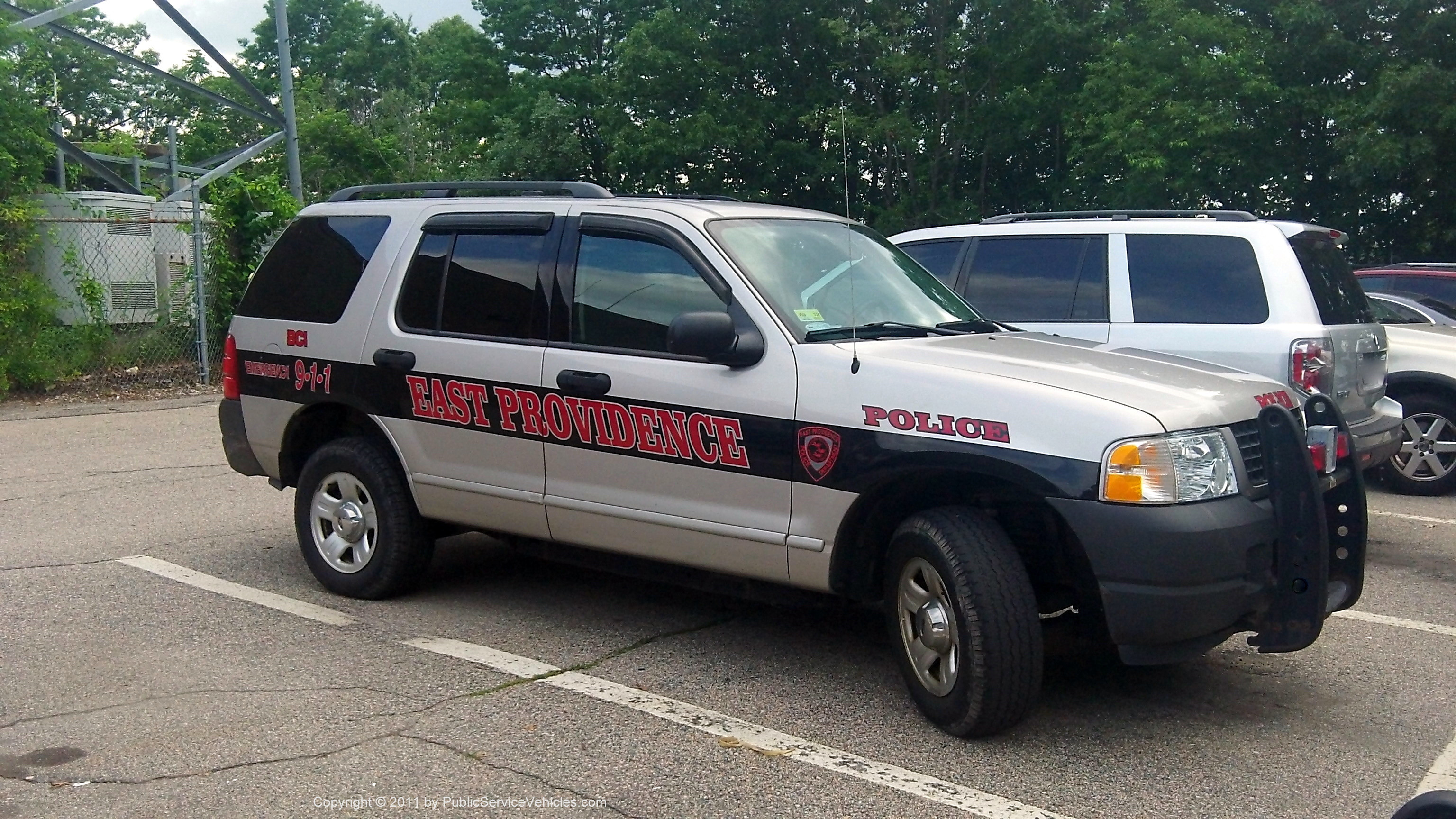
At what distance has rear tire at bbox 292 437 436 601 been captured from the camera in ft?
19.5

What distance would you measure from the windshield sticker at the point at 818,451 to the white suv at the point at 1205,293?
10.6 ft

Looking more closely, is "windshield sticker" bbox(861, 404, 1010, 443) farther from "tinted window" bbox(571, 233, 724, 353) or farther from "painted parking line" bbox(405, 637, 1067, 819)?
"painted parking line" bbox(405, 637, 1067, 819)

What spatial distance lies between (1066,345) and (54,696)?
4.07 m

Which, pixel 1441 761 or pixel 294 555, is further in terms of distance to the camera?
pixel 294 555

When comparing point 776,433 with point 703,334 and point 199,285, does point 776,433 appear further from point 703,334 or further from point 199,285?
point 199,285

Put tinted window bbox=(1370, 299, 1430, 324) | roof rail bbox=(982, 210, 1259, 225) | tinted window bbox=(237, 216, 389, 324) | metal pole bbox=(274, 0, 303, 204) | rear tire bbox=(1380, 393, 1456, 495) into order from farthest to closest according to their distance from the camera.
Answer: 1. metal pole bbox=(274, 0, 303, 204)
2. tinted window bbox=(1370, 299, 1430, 324)
3. rear tire bbox=(1380, 393, 1456, 495)
4. roof rail bbox=(982, 210, 1259, 225)
5. tinted window bbox=(237, 216, 389, 324)

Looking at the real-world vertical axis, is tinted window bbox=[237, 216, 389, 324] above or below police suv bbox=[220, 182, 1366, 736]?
above

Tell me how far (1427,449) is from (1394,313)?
1.56 m

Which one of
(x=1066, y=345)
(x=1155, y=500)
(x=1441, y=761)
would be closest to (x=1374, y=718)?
(x=1441, y=761)

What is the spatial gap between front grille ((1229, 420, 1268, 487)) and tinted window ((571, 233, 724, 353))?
6.26 feet

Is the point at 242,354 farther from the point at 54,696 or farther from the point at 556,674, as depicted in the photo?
the point at 556,674

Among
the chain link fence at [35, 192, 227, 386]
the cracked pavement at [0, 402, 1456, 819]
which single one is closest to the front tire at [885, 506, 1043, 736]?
the cracked pavement at [0, 402, 1456, 819]

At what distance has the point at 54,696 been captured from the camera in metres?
4.79

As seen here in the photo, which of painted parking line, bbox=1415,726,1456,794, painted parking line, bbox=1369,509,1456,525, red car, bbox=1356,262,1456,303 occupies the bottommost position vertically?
painted parking line, bbox=1369,509,1456,525
